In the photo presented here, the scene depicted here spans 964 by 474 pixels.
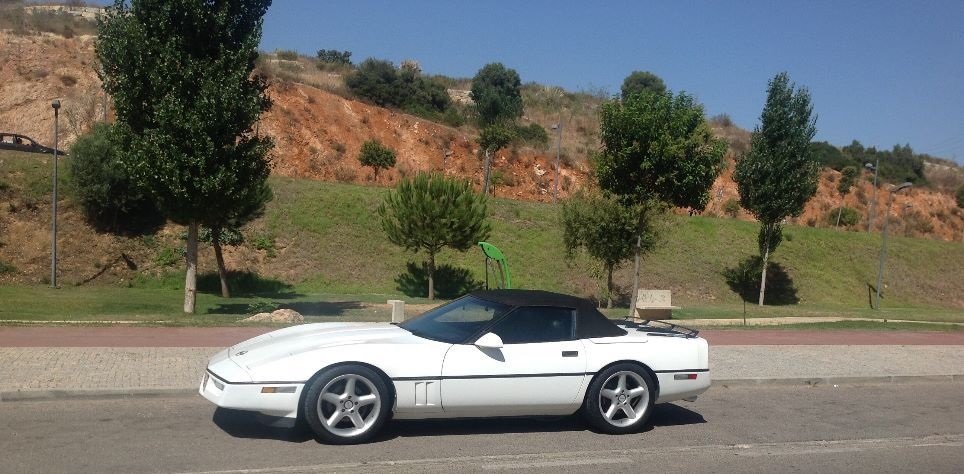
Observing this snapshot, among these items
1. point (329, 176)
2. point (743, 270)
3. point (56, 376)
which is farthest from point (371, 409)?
point (329, 176)

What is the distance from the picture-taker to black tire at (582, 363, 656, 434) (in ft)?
25.1

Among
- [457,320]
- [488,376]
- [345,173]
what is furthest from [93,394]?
[345,173]

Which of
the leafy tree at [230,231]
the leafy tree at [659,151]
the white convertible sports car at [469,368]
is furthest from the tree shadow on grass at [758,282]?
the white convertible sports car at [469,368]

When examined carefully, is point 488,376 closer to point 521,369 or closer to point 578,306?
point 521,369

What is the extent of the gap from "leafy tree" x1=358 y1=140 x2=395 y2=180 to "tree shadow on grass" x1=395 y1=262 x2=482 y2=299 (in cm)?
1578

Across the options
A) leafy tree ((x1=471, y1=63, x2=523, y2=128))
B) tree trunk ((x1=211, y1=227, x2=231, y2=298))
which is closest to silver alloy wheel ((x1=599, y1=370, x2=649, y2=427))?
tree trunk ((x1=211, y1=227, x2=231, y2=298))

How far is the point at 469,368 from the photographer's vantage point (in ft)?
23.4

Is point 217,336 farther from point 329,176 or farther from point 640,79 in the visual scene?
point 640,79

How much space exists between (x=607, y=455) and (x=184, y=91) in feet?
53.0

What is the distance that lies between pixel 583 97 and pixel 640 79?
6082 mm

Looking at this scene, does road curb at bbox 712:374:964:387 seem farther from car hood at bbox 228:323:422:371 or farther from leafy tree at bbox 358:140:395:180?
leafy tree at bbox 358:140:395:180

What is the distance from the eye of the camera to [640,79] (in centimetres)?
8462

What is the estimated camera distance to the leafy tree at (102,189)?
110ft

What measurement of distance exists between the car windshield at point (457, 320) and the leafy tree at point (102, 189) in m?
27.8
